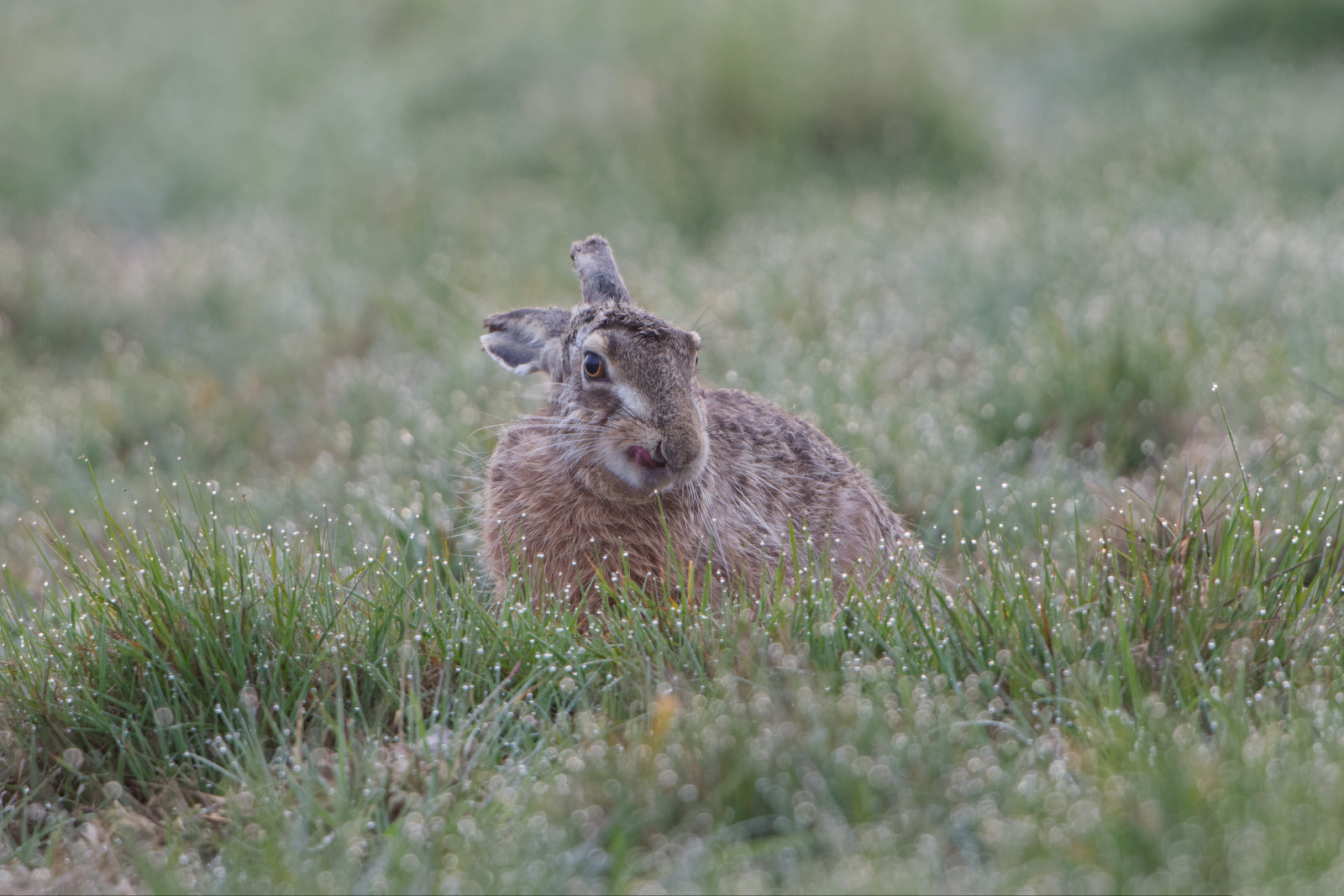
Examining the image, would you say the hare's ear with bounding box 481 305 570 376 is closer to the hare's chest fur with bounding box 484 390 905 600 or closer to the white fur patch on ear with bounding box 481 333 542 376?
the white fur patch on ear with bounding box 481 333 542 376

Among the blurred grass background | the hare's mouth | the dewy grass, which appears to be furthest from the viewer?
the blurred grass background

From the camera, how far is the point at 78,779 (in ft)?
10.9

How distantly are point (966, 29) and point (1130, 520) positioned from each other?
1594 centimetres

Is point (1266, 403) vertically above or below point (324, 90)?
below

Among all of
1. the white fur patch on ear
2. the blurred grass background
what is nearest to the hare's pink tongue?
the white fur patch on ear

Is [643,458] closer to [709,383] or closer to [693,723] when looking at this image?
[693,723]

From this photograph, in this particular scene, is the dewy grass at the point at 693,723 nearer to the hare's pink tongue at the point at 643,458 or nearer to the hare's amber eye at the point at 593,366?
the hare's pink tongue at the point at 643,458

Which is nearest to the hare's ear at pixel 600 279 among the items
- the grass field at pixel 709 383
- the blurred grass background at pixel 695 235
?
the grass field at pixel 709 383

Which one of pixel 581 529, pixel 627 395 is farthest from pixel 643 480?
pixel 581 529

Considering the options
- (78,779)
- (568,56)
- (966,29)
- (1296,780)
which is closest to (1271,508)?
(1296,780)

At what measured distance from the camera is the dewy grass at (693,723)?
2.50 meters

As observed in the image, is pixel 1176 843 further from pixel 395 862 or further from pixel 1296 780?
pixel 395 862

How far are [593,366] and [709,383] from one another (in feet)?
8.36

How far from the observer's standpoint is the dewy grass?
250 cm
